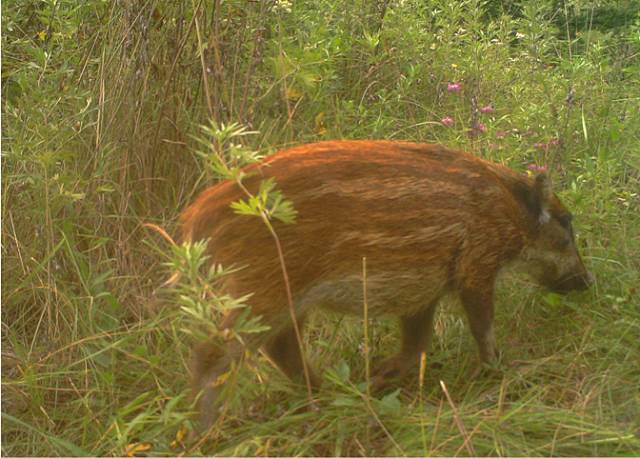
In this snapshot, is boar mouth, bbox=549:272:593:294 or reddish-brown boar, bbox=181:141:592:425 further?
boar mouth, bbox=549:272:593:294

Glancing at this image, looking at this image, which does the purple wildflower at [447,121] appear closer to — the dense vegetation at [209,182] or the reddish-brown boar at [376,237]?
the dense vegetation at [209,182]

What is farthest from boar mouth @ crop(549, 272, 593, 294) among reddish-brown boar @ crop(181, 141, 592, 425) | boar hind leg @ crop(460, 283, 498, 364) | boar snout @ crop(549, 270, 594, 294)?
boar hind leg @ crop(460, 283, 498, 364)

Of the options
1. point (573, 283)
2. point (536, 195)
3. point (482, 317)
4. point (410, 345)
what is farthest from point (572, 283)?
point (410, 345)

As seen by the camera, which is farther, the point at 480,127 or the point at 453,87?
the point at 453,87

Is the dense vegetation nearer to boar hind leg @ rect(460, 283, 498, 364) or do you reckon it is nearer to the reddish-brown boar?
boar hind leg @ rect(460, 283, 498, 364)

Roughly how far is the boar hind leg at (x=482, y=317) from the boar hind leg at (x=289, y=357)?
0.60 meters

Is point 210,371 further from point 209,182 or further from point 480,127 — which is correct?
point 480,127

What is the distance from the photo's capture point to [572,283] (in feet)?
13.7

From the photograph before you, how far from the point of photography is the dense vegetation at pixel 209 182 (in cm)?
340

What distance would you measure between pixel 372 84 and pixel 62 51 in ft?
5.27

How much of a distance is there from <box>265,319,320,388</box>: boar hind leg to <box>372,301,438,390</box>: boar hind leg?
0.27 m

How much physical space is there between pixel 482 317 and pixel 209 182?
1.30 meters

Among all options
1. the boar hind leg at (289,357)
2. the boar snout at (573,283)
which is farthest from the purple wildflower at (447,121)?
the boar hind leg at (289,357)

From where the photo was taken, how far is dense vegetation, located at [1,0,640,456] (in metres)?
3.40
